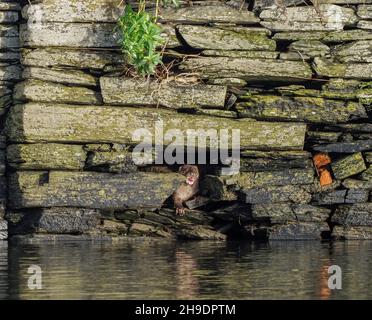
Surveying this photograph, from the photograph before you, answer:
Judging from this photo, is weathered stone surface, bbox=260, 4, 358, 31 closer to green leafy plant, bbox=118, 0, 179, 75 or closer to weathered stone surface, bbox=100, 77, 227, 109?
weathered stone surface, bbox=100, 77, 227, 109

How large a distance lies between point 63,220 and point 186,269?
17.0 ft

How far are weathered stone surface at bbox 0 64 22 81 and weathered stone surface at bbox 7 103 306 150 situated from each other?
1.05 metres

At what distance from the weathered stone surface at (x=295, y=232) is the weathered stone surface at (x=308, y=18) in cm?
373

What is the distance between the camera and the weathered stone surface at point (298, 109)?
71.1ft

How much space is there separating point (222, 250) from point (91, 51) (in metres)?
4.78

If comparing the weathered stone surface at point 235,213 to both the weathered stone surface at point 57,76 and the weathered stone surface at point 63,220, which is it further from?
the weathered stone surface at point 57,76

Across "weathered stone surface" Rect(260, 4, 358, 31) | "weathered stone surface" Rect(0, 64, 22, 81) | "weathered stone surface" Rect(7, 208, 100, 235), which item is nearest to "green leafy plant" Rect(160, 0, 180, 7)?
"weathered stone surface" Rect(260, 4, 358, 31)

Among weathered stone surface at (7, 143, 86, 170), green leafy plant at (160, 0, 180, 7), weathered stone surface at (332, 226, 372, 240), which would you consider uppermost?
green leafy plant at (160, 0, 180, 7)

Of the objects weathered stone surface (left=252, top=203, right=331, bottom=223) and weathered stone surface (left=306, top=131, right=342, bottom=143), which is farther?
weathered stone surface (left=306, top=131, right=342, bottom=143)

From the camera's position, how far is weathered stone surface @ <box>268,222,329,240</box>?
21562 mm

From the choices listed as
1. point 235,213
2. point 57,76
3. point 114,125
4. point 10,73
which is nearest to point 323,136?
point 235,213

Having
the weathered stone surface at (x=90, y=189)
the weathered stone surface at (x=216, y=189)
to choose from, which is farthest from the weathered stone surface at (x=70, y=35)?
the weathered stone surface at (x=216, y=189)

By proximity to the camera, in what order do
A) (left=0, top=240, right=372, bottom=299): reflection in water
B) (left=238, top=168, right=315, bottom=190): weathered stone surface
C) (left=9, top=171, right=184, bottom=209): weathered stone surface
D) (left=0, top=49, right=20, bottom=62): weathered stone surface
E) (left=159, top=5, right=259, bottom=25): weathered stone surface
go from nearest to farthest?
1. (left=0, top=240, right=372, bottom=299): reflection in water
2. (left=9, top=171, right=184, bottom=209): weathered stone surface
3. (left=238, top=168, right=315, bottom=190): weathered stone surface
4. (left=159, top=5, right=259, bottom=25): weathered stone surface
5. (left=0, top=49, right=20, bottom=62): weathered stone surface
